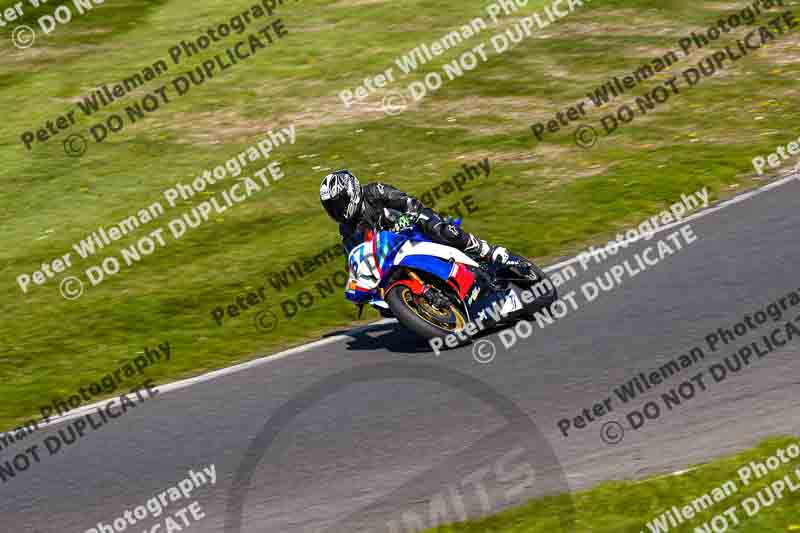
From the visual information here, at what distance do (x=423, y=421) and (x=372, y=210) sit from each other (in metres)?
2.46

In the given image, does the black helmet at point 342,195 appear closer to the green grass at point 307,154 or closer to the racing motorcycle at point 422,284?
the racing motorcycle at point 422,284

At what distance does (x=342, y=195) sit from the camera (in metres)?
11.3

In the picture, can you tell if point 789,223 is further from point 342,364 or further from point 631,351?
point 342,364

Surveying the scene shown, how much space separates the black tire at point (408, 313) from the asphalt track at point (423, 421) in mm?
322

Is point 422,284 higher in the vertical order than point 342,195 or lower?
lower

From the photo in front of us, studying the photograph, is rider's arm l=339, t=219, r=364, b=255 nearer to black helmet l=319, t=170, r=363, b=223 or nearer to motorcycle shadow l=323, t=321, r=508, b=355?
black helmet l=319, t=170, r=363, b=223

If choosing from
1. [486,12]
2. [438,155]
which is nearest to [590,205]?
[438,155]

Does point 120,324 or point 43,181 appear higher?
point 43,181

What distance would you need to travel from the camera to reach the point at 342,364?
471 inches

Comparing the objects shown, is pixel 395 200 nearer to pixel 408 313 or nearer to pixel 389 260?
pixel 389 260

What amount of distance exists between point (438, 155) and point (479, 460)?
1034cm

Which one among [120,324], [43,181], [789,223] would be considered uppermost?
[43,181]

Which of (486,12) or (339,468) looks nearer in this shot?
(339,468)

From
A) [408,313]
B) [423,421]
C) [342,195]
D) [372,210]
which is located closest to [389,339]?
[408,313]
